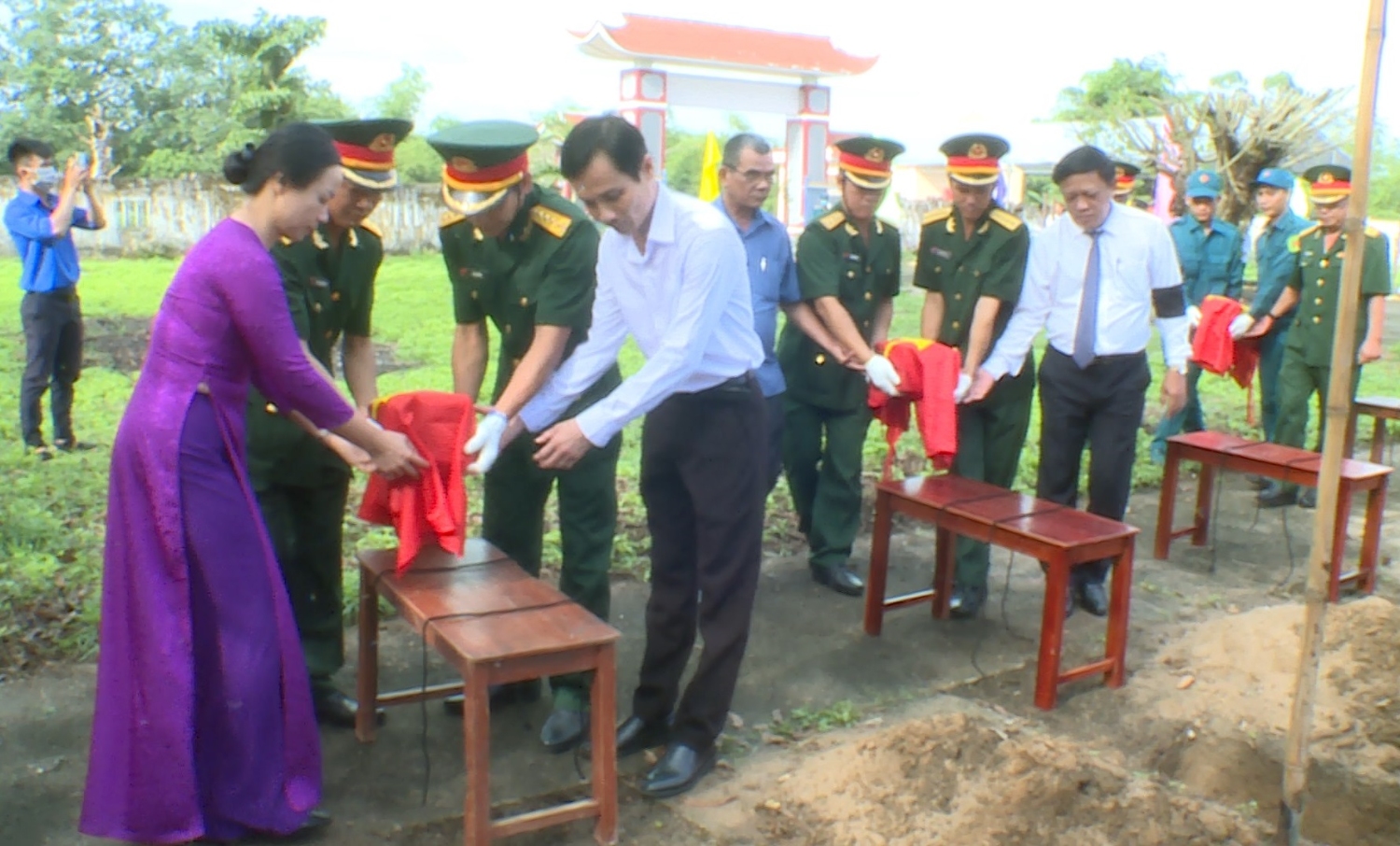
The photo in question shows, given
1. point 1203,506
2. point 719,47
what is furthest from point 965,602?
point 719,47

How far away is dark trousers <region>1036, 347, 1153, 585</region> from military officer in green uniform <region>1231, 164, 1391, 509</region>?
214 centimetres

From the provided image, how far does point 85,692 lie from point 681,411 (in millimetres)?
2201

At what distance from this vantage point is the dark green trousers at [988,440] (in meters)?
4.89

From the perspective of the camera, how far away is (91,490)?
615 cm

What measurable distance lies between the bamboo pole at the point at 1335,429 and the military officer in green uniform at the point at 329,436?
2376 mm

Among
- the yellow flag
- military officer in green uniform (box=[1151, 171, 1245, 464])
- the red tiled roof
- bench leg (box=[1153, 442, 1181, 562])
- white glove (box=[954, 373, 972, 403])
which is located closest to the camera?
white glove (box=[954, 373, 972, 403])

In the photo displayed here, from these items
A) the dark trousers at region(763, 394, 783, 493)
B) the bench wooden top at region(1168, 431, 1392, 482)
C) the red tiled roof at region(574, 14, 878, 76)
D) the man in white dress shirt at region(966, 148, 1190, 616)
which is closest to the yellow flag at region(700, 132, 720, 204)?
the dark trousers at region(763, 394, 783, 493)

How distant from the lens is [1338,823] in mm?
3518

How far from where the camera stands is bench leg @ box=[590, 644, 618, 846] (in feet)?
9.75

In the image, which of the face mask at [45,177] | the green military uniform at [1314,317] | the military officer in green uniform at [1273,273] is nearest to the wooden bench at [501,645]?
the face mask at [45,177]

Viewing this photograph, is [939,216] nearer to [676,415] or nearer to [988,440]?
[988,440]

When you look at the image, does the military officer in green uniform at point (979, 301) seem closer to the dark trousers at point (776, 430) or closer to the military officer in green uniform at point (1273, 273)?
the dark trousers at point (776, 430)

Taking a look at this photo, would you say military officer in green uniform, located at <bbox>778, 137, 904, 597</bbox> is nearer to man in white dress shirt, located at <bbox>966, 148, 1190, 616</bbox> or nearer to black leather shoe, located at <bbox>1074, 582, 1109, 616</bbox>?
man in white dress shirt, located at <bbox>966, 148, 1190, 616</bbox>

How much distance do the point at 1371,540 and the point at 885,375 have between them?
2444 millimetres
